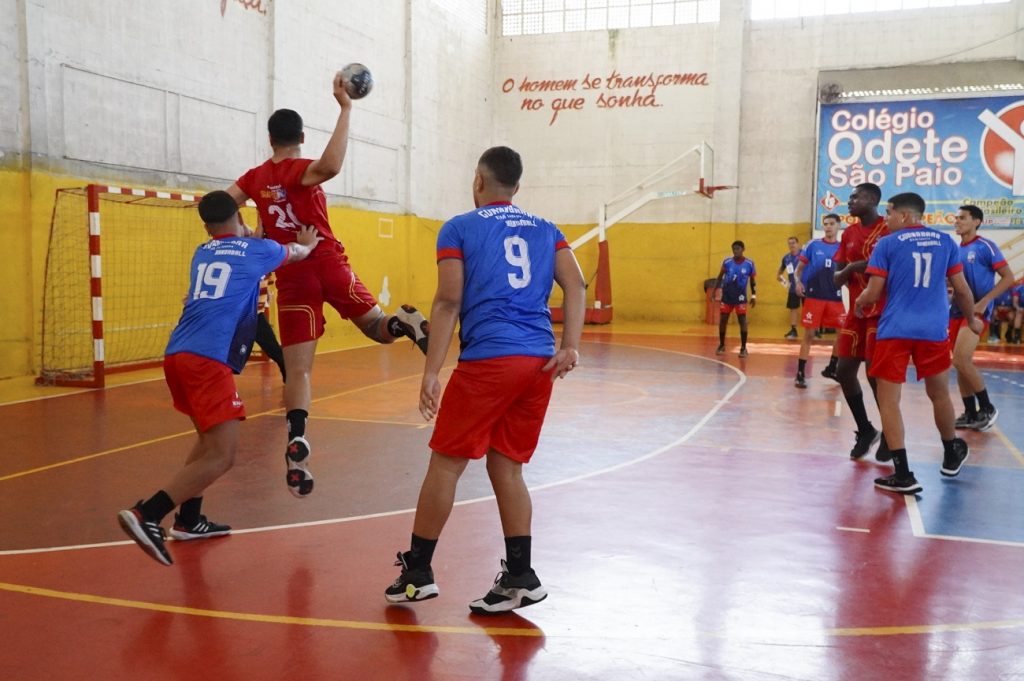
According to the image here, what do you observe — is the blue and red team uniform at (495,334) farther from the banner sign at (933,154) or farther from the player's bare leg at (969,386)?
the banner sign at (933,154)

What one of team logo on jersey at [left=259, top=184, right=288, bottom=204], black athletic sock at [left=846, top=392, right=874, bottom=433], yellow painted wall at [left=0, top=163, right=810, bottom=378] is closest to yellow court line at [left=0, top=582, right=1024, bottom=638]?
team logo on jersey at [left=259, top=184, right=288, bottom=204]

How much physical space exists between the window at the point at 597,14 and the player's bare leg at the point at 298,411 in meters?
20.3

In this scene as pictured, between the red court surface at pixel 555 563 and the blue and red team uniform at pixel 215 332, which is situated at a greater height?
the blue and red team uniform at pixel 215 332

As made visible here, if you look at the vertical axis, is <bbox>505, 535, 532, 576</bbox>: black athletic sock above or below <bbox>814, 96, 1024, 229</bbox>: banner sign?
below

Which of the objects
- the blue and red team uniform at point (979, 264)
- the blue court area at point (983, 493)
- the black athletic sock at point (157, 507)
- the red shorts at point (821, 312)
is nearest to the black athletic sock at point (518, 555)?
the black athletic sock at point (157, 507)

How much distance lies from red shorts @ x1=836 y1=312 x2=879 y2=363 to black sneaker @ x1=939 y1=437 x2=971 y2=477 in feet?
3.02

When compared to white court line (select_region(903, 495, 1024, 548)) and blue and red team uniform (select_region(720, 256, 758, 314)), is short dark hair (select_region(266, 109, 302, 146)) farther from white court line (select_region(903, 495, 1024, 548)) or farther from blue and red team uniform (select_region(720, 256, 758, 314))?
blue and red team uniform (select_region(720, 256, 758, 314))

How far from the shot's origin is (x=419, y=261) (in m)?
21.4

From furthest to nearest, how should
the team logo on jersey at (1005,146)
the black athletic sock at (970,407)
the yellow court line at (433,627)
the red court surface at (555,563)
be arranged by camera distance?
the team logo on jersey at (1005,146), the black athletic sock at (970,407), the yellow court line at (433,627), the red court surface at (555,563)

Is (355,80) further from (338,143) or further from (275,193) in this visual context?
(275,193)

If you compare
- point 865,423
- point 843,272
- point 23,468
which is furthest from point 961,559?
point 23,468

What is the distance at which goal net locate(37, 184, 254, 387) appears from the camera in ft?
37.6

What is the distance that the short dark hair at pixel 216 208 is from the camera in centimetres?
495

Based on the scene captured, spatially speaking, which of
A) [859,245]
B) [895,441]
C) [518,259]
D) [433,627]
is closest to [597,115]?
[859,245]
